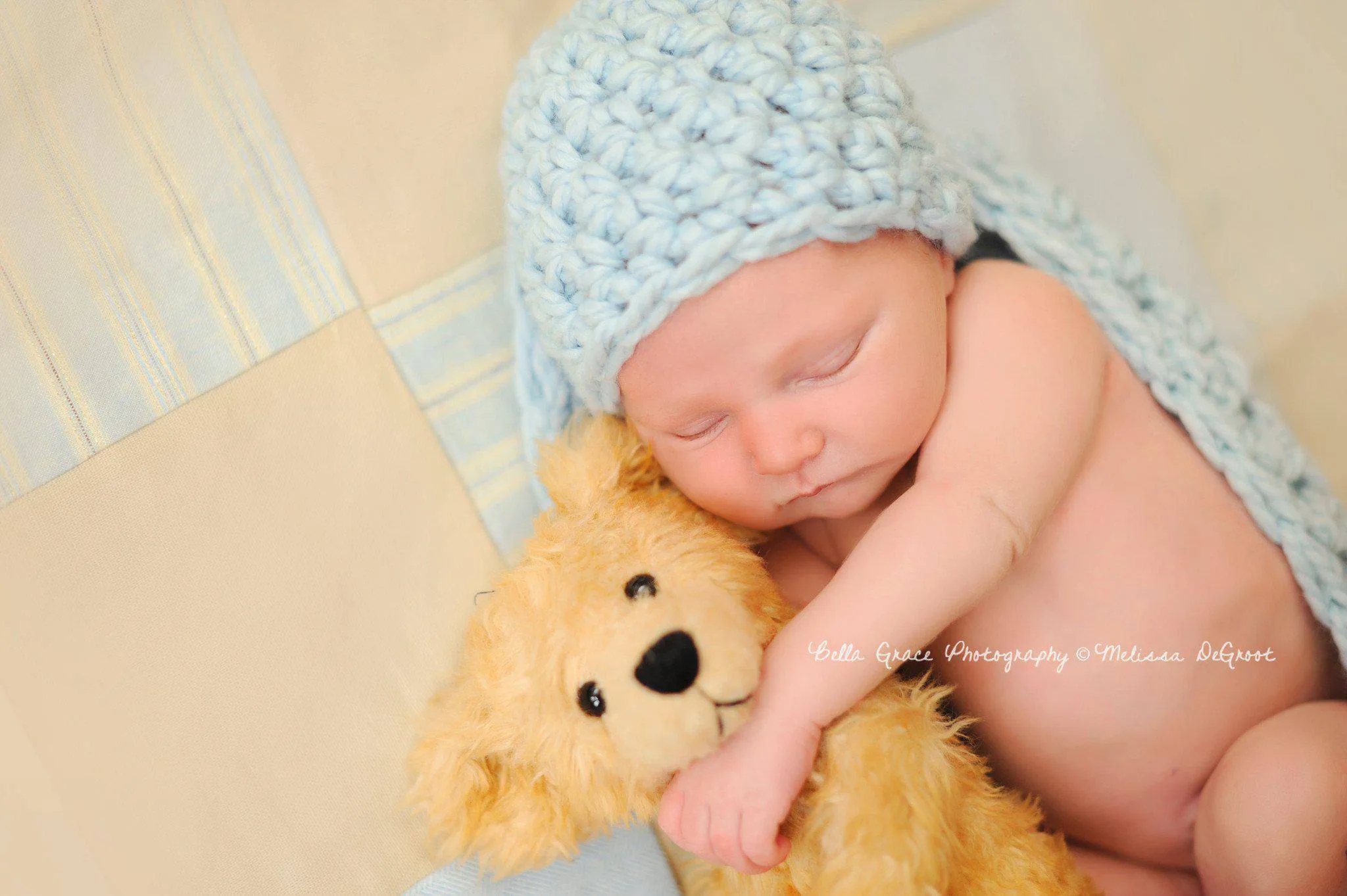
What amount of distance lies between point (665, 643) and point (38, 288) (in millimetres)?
788

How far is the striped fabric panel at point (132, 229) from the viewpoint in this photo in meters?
1.00

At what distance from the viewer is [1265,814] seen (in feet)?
2.95

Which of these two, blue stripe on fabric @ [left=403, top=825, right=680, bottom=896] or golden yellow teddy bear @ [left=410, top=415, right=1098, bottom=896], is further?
blue stripe on fabric @ [left=403, top=825, right=680, bottom=896]

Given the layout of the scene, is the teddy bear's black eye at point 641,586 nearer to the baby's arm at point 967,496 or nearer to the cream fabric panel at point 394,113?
the baby's arm at point 967,496

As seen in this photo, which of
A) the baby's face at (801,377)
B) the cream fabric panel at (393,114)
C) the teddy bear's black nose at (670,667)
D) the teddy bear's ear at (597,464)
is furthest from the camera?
the cream fabric panel at (393,114)

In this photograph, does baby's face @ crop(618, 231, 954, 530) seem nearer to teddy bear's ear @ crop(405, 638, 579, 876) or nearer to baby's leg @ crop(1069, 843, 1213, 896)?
teddy bear's ear @ crop(405, 638, 579, 876)

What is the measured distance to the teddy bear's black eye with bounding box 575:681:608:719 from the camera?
805mm

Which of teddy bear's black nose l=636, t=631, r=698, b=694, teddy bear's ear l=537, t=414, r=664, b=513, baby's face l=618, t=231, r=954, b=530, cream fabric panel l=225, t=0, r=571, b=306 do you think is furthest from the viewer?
cream fabric panel l=225, t=0, r=571, b=306

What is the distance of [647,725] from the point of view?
0.74 metres

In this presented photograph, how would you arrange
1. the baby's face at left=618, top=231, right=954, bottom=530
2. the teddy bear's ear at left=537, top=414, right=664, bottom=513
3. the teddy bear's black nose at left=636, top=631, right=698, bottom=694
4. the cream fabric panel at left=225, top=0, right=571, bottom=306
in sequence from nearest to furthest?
the teddy bear's black nose at left=636, top=631, right=698, bottom=694 < the baby's face at left=618, top=231, right=954, bottom=530 < the teddy bear's ear at left=537, top=414, right=664, bottom=513 < the cream fabric panel at left=225, top=0, right=571, bottom=306

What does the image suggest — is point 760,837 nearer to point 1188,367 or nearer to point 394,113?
point 1188,367

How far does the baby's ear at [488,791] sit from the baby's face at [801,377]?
0.27 meters

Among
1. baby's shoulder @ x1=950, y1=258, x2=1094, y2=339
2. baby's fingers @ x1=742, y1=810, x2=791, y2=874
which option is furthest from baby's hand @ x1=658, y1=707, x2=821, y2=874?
baby's shoulder @ x1=950, y1=258, x2=1094, y2=339

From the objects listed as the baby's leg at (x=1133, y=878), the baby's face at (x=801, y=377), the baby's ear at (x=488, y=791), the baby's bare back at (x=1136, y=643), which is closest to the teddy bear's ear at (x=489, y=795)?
the baby's ear at (x=488, y=791)
